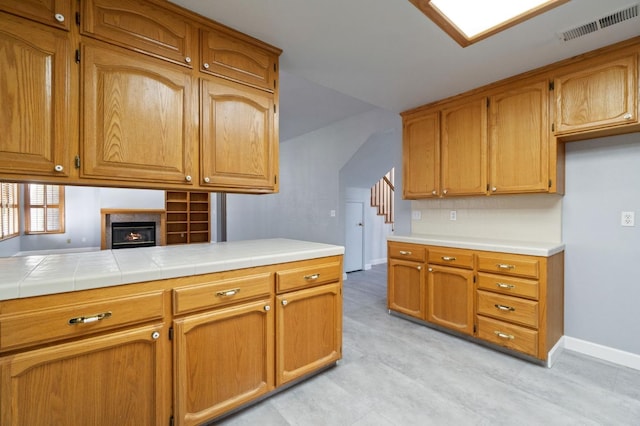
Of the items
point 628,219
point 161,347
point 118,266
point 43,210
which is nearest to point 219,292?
point 161,347

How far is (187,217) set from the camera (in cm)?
719

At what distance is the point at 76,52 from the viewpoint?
140 centimetres

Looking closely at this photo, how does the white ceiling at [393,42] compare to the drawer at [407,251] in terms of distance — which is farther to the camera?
the drawer at [407,251]

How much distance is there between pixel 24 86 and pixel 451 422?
2686mm

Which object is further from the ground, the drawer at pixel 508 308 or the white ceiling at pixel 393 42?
the white ceiling at pixel 393 42

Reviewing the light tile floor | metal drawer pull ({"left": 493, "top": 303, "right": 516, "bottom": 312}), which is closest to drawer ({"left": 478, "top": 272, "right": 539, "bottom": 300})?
metal drawer pull ({"left": 493, "top": 303, "right": 516, "bottom": 312})

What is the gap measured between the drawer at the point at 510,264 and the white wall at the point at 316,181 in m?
2.04

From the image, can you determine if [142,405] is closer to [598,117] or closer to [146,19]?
[146,19]

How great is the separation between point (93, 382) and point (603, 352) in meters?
3.39

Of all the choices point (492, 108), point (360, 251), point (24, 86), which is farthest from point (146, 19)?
point (360, 251)

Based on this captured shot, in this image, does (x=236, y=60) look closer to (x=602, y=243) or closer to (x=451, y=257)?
(x=451, y=257)

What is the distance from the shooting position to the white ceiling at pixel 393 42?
5.42 ft

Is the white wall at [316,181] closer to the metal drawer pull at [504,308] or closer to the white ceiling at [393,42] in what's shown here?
the white ceiling at [393,42]

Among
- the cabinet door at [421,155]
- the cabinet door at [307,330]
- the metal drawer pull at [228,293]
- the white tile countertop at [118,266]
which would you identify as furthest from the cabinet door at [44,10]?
the cabinet door at [421,155]
